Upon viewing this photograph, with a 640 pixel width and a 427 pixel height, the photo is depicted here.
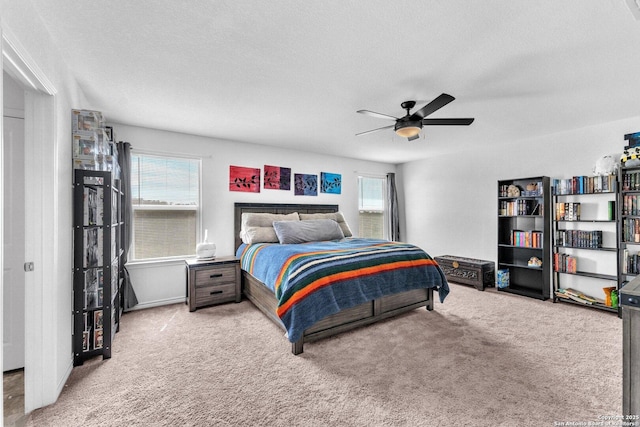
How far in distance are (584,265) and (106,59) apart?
5773 millimetres

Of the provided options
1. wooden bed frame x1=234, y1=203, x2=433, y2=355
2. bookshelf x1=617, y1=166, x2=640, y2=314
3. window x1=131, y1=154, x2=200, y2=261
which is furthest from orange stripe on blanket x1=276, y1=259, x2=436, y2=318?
bookshelf x1=617, y1=166, x2=640, y2=314

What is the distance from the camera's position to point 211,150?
418cm

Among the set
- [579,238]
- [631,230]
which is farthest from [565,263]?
[631,230]

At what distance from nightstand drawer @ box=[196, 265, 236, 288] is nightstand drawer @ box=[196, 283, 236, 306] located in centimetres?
5

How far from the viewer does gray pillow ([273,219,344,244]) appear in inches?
155

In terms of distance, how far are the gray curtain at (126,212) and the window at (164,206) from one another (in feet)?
0.64

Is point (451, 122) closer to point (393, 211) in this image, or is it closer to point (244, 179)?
point (244, 179)

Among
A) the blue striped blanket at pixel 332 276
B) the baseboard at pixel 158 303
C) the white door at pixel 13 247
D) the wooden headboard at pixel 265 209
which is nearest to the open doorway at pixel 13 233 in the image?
the white door at pixel 13 247

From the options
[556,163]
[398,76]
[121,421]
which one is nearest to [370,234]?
[556,163]

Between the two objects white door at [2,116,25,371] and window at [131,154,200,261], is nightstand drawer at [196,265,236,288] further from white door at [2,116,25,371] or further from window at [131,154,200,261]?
white door at [2,116,25,371]

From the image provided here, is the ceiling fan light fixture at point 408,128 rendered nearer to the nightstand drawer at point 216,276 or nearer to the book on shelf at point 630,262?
the nightstand drawer at point 216,276

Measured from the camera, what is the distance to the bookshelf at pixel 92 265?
2.21m

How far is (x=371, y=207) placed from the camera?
239 inches

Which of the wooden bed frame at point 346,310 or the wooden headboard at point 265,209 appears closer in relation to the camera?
the wooden bed frame at point 346,310
